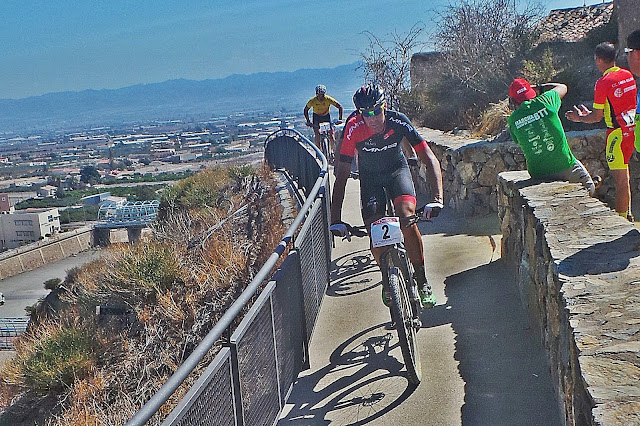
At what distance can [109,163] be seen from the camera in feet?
400

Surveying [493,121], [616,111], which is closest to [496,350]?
[616,111]

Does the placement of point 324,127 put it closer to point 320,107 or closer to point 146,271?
point 320,107

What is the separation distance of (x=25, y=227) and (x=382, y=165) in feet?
241

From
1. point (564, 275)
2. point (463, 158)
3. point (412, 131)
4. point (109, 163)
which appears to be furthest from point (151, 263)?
point (109, 163)

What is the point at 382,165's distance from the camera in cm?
594

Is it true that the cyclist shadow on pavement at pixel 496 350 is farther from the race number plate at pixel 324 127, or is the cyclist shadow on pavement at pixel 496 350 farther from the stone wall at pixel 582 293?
the race number plate at pixel 324 127

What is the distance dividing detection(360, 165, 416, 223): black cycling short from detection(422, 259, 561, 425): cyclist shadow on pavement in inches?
51.9

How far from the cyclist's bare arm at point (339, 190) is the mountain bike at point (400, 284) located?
0.88 feet

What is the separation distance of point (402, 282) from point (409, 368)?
2.06 ft

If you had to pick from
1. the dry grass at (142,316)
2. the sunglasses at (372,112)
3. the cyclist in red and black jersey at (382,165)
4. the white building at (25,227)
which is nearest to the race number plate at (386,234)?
the cyclist in red and black jersey at (382,165)

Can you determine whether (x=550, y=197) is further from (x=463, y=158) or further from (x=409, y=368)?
(x=463, y=158)

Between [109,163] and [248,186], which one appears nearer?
[248,186]

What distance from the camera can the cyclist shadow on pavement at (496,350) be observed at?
15.7 feet

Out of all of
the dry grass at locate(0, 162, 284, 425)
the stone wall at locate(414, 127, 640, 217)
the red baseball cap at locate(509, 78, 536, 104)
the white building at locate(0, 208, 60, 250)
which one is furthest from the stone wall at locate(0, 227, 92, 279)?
the red baseball cap at locate(509, 78, 536, 104)
